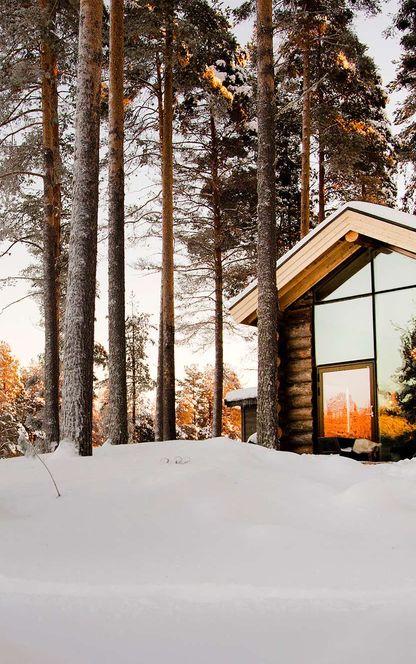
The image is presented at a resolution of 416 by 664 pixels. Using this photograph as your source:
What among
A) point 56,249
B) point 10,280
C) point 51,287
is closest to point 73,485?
point 51,287

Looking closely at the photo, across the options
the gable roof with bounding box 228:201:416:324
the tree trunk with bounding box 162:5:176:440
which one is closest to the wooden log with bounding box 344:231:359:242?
the gable roof with bounding box 228:201:416:324

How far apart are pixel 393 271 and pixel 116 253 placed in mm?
5022

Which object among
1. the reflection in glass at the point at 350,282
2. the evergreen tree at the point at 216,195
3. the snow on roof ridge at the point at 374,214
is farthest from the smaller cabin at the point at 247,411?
the snow on roof ridge at the point at 374,214

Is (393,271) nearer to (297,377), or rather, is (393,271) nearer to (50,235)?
(297,377)

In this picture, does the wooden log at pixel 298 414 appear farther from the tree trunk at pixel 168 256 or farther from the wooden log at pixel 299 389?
the tree trunk at pixel 168 256

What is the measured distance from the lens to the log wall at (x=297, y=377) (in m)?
11.8

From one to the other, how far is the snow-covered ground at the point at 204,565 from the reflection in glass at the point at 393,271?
5638 mm

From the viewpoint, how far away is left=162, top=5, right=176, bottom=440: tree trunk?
1333 cm

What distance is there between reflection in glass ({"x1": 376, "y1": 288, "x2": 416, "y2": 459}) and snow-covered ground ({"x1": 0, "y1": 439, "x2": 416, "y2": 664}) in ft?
15.2

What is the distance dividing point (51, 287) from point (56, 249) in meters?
1.22

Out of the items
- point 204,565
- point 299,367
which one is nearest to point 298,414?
point 299,367

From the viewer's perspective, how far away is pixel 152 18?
1241cm

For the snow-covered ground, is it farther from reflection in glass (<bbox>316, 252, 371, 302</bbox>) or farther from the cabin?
reflection in glass (<bbox>316, 252, 371, 302</bbox>)

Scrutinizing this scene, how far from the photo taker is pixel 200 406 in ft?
123
